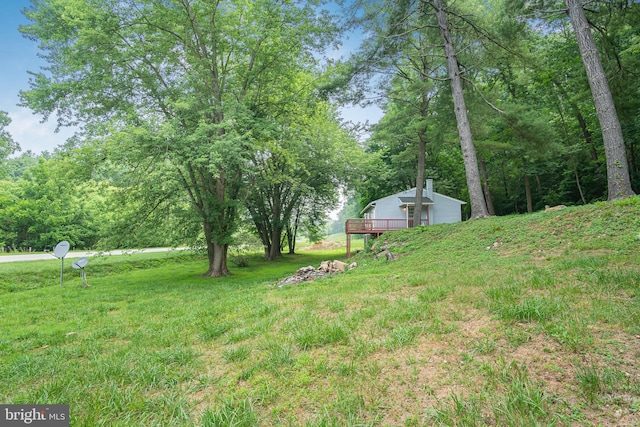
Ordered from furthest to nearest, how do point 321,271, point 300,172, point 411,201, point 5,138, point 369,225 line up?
point 411,201 → point 300,172 → point 5,138 → point 369,225 → point 321,271

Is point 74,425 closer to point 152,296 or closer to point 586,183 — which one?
point 152,296

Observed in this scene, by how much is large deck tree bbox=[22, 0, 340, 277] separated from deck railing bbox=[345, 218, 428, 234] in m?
9.61

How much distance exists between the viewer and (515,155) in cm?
1948

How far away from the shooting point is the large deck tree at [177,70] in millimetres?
9461

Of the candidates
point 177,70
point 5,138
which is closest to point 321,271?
point 177,70

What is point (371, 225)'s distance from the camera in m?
21.2

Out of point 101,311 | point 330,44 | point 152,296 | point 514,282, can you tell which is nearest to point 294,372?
point 514,282

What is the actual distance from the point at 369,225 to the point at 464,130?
11.5 meters

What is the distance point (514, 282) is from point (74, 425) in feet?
15.0

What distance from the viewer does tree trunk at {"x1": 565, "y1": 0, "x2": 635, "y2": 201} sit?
727 centimetres

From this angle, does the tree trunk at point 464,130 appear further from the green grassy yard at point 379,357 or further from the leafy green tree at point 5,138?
the leafy green tree at point 5,138

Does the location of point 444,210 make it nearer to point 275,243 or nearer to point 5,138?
point 275,243
